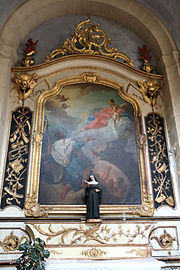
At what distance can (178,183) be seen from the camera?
5.61 metres

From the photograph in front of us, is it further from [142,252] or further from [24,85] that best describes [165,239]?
[24,85]

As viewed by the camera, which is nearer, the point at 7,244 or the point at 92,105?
the point at 7,244

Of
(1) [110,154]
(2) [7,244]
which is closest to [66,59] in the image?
(1) [110,154]

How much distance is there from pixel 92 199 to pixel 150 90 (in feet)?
9.90

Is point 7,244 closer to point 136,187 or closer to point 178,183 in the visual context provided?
point 136,187

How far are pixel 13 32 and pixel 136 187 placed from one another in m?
4.56

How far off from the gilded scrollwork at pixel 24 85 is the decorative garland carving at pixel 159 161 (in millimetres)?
A: 2769

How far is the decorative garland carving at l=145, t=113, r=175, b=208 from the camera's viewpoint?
557cm

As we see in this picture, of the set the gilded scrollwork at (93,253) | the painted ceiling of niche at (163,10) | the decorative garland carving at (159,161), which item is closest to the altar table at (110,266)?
the gilded scrollwork at (93,253)

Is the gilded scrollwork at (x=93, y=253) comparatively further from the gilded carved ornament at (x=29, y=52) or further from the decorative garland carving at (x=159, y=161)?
the gilded carved ornament at (x=29, y=52)

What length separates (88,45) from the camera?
22.7ft

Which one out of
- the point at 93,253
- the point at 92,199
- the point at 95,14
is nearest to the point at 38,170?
the point at 92,199

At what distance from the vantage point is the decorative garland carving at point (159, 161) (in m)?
5.57

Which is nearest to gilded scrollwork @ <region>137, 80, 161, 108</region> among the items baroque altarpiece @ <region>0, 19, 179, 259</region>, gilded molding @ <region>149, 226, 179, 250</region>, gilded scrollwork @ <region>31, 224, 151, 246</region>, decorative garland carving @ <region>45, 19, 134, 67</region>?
baroque altarpiece @ <region>0, 19, 179, 259</region>
